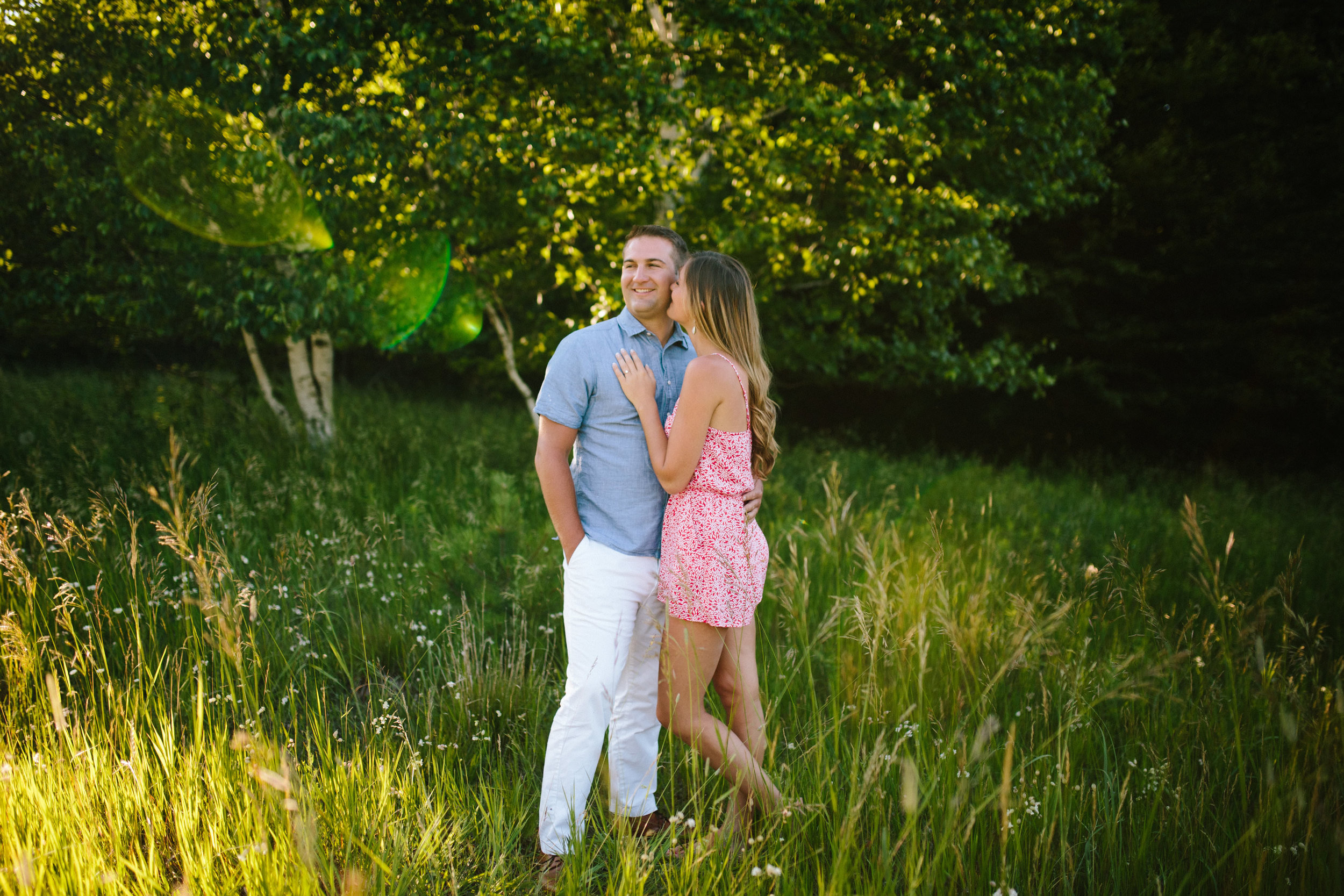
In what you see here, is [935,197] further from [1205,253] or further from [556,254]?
[1205,253]

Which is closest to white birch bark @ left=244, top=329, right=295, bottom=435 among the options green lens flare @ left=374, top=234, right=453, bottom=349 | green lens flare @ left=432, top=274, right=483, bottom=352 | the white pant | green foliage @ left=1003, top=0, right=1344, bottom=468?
green lens flare @ left=374, top=234, right=453, bottom=349

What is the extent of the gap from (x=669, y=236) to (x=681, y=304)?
0.31m

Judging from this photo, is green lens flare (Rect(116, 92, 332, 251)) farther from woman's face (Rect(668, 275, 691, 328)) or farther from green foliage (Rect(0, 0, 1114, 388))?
woman's face (Rect(668, 275, 691, 328))

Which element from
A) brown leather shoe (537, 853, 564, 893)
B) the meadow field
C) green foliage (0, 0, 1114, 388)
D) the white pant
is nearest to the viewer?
the meadow field

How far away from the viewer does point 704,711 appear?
2.27 meters

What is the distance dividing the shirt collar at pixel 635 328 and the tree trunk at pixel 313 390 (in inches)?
212

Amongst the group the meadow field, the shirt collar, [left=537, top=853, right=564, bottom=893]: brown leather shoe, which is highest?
the shirt collar

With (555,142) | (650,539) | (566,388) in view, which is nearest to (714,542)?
(650,539)

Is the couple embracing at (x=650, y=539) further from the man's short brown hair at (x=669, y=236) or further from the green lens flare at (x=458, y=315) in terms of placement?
the green lens flare at (x=458, y=315)

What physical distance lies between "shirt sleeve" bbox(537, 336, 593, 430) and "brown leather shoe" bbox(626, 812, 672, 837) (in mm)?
1280

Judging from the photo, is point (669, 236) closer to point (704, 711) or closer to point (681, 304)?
point (681, 304)

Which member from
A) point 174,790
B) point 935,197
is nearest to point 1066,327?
point 935,197

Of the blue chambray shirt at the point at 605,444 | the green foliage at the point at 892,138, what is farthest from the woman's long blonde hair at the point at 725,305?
the green foliage at the point at 892,138

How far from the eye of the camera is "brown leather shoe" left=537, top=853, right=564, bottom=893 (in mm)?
2045
